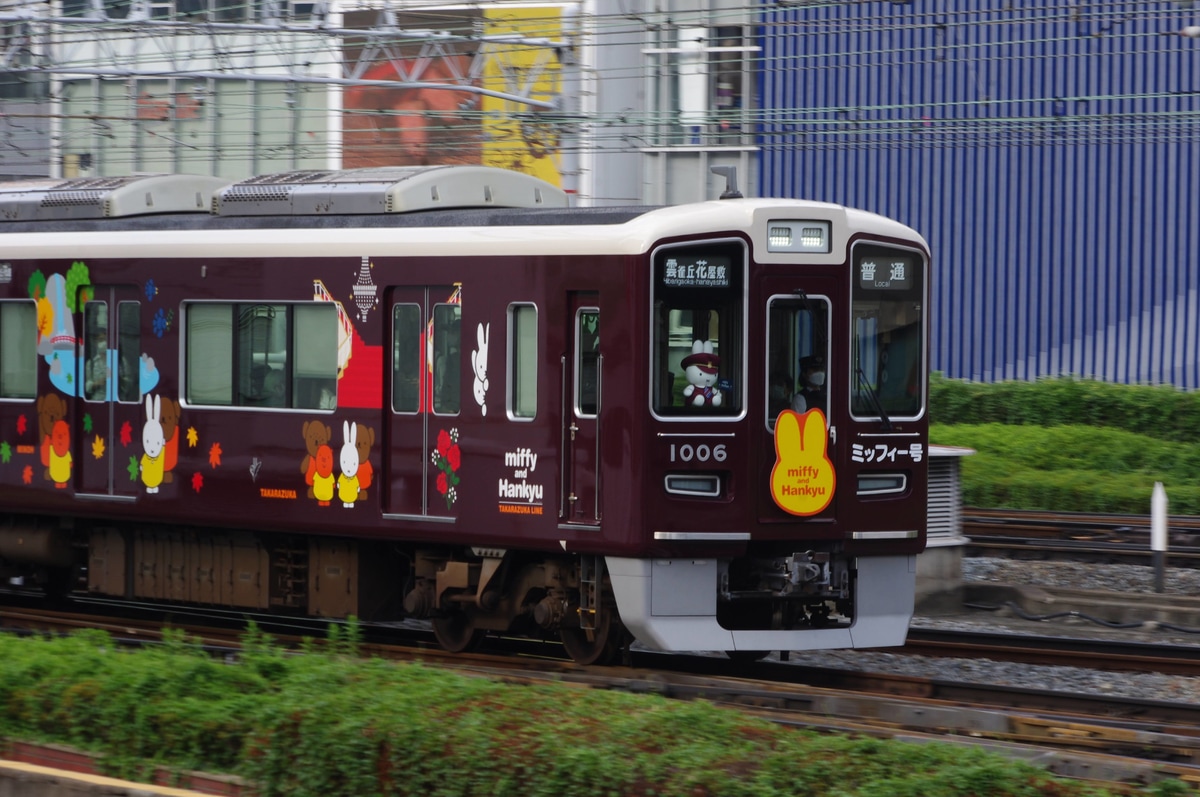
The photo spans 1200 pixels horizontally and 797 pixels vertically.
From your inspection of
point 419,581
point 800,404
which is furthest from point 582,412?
point 419,581

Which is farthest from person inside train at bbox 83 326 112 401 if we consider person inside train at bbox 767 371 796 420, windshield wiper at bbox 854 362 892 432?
windshield wiper at bbox 854 362 892 432

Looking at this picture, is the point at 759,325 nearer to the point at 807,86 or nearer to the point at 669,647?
the point at 669,647

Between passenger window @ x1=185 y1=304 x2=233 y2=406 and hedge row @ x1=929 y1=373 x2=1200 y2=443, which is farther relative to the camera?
hedge row @ x1=929 y1=373 x2=1200 y2=443

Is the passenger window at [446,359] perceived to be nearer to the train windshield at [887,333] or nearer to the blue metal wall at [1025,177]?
the train windshield at [887,333]

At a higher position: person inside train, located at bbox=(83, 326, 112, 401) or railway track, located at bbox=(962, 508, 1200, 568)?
person inside train, located at bbox=(83, 326, 112, 401)

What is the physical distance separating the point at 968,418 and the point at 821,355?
52.3 ft

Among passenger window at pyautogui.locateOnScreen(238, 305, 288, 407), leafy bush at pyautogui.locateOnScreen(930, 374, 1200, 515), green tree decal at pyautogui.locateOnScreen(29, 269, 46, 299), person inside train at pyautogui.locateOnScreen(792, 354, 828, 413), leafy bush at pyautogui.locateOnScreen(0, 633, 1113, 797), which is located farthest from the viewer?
leafy bush at pyautogui.locateOnScreen(930, 374, 1200, 515)

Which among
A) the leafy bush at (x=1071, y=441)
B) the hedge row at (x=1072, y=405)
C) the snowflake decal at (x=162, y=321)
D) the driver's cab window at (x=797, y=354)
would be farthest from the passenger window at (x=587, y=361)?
the hedge row at (x=1072, y=405)

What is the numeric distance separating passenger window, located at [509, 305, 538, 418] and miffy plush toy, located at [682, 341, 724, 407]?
0.96 meters

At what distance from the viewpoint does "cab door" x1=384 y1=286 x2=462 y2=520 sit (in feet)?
36.1

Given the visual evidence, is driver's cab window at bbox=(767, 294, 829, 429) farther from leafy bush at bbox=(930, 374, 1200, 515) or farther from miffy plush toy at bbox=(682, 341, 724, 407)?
leafy bush at bbox=(930, 374, 1200, 515)

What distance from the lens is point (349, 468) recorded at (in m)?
11.5

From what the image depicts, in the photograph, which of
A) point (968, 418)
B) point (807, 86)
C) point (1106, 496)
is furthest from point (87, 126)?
point (1106, 496)

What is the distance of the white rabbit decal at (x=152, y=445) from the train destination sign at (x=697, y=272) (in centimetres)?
440
